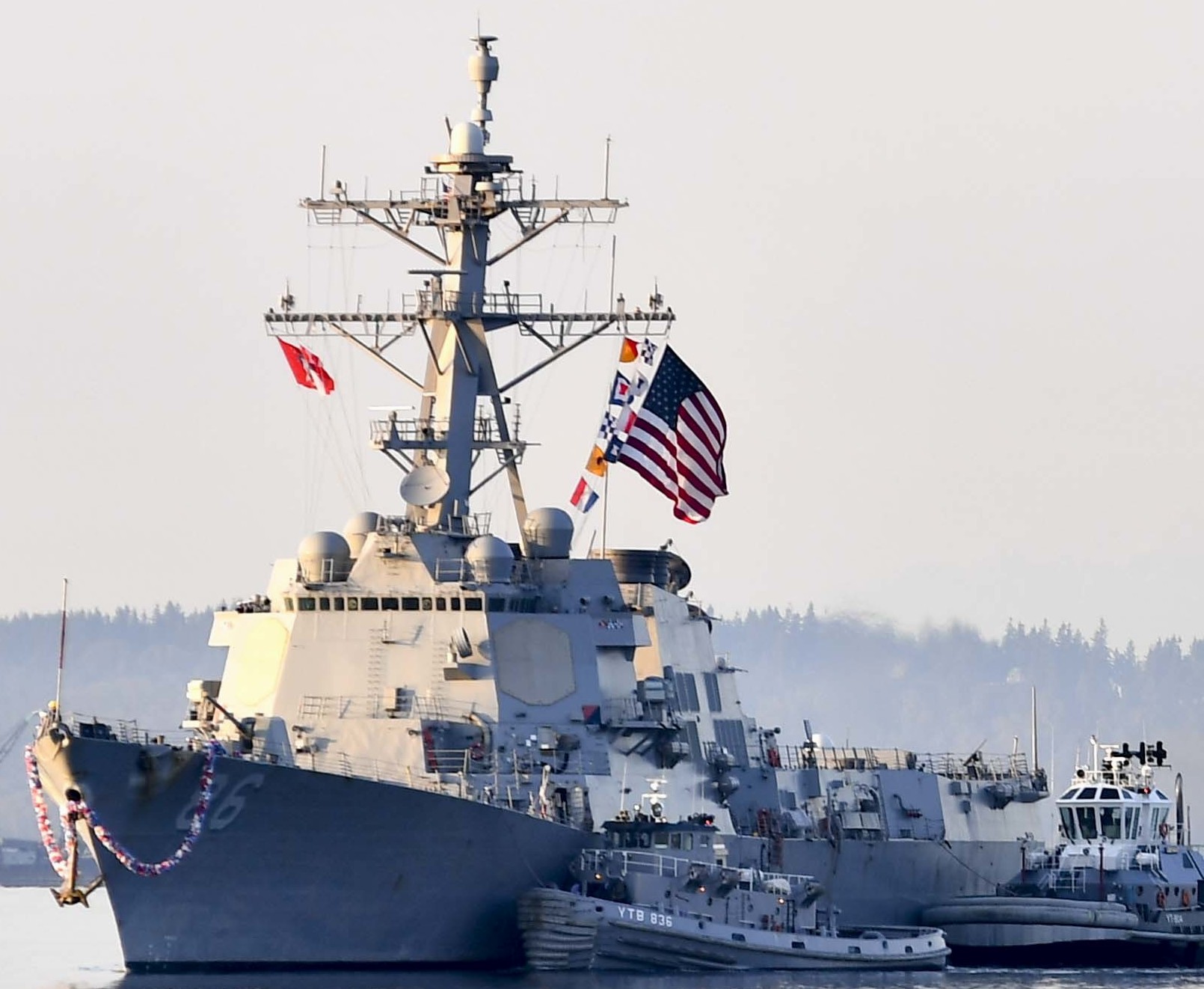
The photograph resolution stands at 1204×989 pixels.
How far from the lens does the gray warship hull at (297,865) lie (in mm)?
36562

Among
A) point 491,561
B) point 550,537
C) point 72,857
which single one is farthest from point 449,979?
point 550,537

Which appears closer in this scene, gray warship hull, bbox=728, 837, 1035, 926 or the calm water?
the calm water

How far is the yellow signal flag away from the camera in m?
44.2

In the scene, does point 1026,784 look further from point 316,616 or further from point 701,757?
point 316,616

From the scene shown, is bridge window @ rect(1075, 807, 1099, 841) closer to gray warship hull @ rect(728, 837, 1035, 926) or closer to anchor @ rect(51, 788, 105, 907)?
gray warship hull @ rect(728, 837, 1035, 926)

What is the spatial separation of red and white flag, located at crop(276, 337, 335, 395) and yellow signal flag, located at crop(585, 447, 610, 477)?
4.08 metres

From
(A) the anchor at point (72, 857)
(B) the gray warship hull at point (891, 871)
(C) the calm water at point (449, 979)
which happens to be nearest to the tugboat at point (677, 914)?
(C) the calm water at point (449, 979)

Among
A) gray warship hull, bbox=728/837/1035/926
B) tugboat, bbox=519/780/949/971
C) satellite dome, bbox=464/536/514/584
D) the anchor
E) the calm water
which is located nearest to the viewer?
the anchor

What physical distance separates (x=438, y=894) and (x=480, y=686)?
11.3 ft

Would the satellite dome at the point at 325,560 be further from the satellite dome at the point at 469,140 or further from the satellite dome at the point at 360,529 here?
the satellite dome at the point at 469,140

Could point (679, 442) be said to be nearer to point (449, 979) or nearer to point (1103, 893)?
point (449, 979)

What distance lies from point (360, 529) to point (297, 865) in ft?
21.6

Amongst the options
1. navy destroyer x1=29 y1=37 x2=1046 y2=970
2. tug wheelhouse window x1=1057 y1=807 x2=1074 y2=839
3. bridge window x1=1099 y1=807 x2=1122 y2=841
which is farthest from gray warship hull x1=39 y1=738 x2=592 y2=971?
tug wheelhouse window x1=1057 y1=807 x2=1074 y2=839

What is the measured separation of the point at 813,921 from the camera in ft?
136
